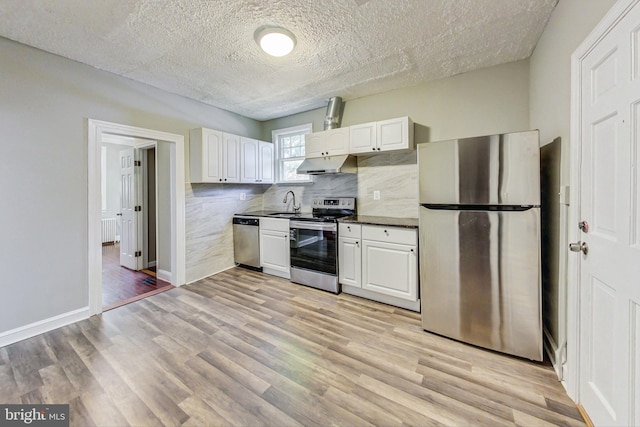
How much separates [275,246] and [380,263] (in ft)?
5.26

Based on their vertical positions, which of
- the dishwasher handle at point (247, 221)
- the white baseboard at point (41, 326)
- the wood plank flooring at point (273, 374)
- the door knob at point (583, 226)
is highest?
the door knob at point (583, 226)

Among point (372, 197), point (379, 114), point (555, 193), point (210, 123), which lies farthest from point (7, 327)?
point (555, 193)

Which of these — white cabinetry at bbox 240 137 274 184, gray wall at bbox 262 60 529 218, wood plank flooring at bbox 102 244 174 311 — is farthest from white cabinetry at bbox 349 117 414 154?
wood plank flooring at bbox 102 244 174 311

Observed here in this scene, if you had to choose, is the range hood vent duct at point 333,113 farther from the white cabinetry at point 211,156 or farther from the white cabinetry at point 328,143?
the white cabinetry at point 211,156

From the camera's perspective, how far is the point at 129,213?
14.0 feet

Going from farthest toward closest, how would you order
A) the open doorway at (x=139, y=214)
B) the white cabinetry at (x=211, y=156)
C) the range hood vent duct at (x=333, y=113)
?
the open doorway at (x=139, y=214) < the range hood vent duct at (x=333, y=113) < the white cabinetry at (x=211, y=156)

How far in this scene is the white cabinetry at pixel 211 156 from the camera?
3383mm

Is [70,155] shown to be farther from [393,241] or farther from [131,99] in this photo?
[393,241]

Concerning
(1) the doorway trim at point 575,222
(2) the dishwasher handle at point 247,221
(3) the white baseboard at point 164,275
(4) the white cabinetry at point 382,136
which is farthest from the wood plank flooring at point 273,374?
(4) the white cabinetry at point 382,136

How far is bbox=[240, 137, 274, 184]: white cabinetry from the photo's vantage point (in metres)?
3.93

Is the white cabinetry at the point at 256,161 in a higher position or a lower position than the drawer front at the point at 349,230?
higher

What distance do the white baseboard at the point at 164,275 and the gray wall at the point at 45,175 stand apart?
112 centimetres

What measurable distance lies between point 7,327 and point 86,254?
75 centimetres

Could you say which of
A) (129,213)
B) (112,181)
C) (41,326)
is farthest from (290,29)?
(112,181)
